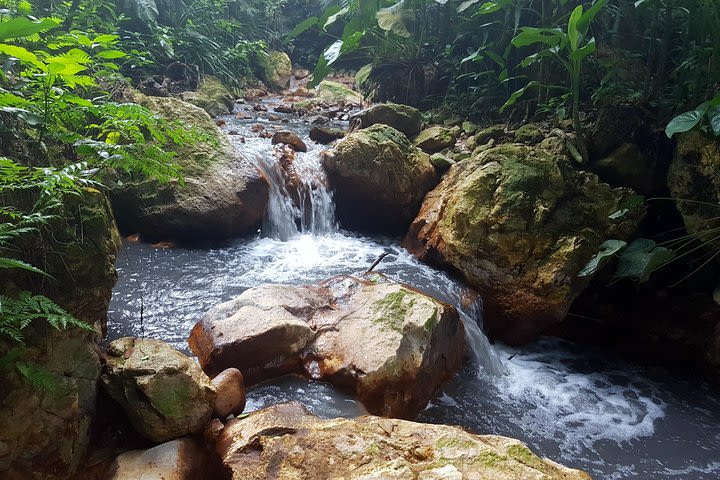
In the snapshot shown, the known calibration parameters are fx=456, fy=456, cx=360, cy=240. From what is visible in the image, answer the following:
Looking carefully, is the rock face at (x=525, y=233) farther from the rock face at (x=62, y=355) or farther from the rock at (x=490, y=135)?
the rock face at (x=62, y=355)

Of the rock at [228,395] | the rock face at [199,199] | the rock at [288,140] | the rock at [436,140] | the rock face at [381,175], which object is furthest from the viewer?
the rock at [288,140]

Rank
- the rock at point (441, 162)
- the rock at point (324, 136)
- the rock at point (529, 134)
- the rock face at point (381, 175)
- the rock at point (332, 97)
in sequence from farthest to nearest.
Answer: the rock at point (332, 97)
the rock at point (324, 136)
the rock at point (441, 162)
the rock face at point (381, 175)
the rock at point (529, 134)

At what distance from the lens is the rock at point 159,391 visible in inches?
94.2

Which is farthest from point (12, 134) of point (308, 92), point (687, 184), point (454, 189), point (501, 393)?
point (308, 92)

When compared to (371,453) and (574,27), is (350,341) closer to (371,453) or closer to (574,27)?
(371,453)

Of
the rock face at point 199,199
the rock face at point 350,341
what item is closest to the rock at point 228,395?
the rock face at point 350,341

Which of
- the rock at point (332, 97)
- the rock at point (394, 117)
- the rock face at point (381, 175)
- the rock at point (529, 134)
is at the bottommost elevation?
the rock face at point (381, 175)

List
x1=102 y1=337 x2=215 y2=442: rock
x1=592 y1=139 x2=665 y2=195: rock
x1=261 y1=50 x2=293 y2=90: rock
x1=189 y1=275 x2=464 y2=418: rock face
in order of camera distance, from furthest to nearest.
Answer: x1=261 y1=50 x2=293 y2=90: rock → x1=592 y1=139 x2=665 y2=195: rock → x1=189 y1=275 x2=464 y2=418: rock face → x1=102 y1=337 x2=215 y2=442: rock

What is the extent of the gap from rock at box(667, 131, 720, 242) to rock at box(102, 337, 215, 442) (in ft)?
13.9

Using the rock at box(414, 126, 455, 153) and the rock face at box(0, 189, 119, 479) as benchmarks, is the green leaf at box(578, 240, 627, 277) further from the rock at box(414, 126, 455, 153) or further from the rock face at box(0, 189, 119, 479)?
the rock face at box(0, 189, 119, 479)

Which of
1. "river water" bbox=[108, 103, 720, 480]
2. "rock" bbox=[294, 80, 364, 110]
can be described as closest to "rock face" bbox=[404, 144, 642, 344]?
"river water" bbox=[108, 103, 720, 480]

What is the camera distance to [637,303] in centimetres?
499

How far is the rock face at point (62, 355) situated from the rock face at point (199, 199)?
2.61m

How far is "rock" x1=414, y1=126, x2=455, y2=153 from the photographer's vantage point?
6832 millimetres
